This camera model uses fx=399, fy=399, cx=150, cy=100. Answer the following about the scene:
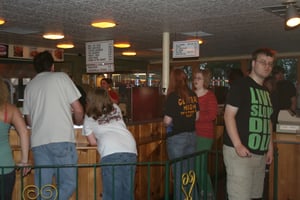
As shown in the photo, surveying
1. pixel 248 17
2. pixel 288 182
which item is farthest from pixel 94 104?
pixel 248 17

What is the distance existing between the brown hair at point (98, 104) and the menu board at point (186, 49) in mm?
4068

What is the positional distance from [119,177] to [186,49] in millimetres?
4372

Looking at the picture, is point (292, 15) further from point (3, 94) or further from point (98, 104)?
point (3, 94)

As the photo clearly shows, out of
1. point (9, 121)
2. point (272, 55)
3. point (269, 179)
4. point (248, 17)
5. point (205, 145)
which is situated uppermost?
point (248, 17)

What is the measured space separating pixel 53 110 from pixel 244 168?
163cm

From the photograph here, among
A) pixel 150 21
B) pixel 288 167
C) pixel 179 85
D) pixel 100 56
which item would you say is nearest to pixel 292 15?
pixel 179 85

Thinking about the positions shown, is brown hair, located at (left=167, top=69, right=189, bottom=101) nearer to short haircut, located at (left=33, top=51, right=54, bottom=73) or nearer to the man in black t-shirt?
the man in black t-shirt

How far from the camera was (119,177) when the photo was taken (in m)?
3.30

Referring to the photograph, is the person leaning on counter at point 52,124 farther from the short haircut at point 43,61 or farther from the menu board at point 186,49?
the menu board at point 186,49

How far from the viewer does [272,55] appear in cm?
319

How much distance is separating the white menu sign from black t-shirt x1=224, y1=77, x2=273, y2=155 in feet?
17.3

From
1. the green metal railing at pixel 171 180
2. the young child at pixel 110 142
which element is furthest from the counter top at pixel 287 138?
the young child at pixel 110 142

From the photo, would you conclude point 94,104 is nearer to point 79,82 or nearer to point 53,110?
point 53,110

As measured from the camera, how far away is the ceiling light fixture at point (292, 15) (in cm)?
455
